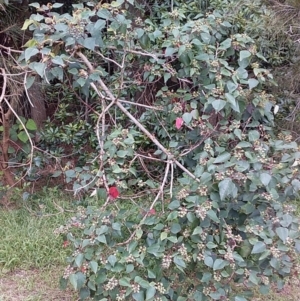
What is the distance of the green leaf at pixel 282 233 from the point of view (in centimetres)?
192

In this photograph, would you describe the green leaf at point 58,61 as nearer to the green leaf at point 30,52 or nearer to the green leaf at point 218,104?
the green leaf at point 30,52

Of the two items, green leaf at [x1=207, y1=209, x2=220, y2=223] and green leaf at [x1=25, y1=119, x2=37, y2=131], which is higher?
green leaf at [x1=207, y1=209, x2=220, y2=223]

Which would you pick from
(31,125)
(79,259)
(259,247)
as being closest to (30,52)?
(79,259)

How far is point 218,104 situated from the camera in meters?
2.03

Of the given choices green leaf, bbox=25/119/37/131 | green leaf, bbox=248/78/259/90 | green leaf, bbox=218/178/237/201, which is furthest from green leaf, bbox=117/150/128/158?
green leaf, bbox=25/119/37/131

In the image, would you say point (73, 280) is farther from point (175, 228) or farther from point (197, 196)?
point (197, 196)

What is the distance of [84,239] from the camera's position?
6.65ft

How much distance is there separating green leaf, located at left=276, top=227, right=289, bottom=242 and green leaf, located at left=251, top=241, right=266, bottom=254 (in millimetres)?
83

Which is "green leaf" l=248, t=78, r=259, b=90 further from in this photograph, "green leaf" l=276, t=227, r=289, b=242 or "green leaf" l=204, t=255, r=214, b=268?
"green leaf" l=204, t=255, r=214, b=268

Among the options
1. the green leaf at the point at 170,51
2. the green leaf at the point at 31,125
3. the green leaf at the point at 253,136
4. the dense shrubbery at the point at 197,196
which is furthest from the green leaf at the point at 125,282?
the green leaf at the point at 31,125

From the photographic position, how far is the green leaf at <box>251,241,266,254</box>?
6.35 ft

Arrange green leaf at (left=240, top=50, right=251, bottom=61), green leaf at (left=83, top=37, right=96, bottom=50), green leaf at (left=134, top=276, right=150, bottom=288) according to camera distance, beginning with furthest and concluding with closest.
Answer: green leaf at (left=240, top=50, right=251, bottom=61), green leaf at (left=83, top=37, right=96, bottom=50), green leaf at (left=134, top=276, right=150, bottom=288)

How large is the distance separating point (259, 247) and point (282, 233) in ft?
0.39

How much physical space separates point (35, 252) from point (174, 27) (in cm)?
166
